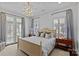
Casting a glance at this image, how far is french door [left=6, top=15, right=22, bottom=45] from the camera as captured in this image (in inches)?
128

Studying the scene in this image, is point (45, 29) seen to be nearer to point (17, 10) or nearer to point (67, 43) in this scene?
point (67, 43)

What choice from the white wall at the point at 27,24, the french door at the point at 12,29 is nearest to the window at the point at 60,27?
the white wall at the point at 27,24

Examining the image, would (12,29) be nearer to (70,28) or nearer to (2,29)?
(2,29)

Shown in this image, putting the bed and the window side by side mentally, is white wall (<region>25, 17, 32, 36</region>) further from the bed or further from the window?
the window

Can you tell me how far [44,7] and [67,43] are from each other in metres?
1.46

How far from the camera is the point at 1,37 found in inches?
145

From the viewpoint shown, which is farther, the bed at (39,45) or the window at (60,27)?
the window at (60,27)

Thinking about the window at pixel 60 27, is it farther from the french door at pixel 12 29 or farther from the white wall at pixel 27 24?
the french door at pixel 12 29

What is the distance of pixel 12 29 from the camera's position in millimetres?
3328

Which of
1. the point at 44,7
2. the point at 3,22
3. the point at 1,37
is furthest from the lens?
the point at 1,37

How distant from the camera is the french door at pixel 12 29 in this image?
3256 mm

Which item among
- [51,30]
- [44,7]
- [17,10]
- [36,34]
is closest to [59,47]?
[51,30]

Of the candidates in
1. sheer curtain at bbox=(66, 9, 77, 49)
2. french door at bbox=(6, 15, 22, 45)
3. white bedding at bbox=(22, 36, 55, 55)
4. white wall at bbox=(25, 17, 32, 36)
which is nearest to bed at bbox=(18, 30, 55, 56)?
white bedding at bbox=(22, 36, 55, 55)

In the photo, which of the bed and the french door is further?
the french door
